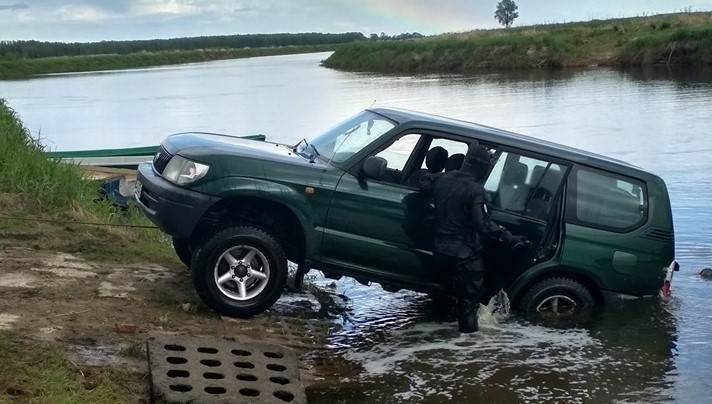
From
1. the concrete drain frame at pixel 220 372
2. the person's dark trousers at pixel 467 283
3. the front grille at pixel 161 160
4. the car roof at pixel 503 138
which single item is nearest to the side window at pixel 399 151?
the car roof at pixel 503 138

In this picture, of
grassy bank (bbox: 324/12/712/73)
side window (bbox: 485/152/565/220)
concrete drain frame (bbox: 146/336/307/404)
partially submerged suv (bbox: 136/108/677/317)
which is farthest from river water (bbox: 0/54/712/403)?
grassy bank (bbox: 324/12/712/73)

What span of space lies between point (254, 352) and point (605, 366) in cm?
286

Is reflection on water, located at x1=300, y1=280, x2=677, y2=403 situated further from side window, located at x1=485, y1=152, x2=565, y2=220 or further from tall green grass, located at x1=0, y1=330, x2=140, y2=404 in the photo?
tall green grass, located at x1=0, y1=330, x2=140, y2=404

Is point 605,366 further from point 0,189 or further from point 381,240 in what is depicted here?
point 0,189

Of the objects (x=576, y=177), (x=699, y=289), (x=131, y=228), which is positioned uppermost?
(x=576, y=177)

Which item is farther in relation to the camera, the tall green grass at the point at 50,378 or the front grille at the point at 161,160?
the front grille at the point at 161,160

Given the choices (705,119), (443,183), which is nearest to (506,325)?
(443,183)

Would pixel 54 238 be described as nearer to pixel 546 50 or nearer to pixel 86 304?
pixel 86 304

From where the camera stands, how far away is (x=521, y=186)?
8.11m

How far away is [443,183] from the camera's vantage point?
7555mm

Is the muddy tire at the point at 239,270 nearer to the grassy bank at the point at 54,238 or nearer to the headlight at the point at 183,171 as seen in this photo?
the headlight at the point at 183,171

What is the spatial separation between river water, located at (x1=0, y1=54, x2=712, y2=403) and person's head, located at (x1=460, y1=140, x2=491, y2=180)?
1.44m

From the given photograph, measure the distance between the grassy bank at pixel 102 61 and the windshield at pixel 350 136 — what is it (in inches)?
3345

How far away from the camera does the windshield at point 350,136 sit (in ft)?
26.2
